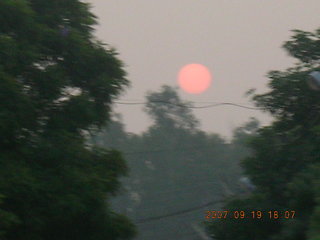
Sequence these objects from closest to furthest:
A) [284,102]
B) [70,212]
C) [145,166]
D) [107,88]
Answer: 1. [70,212]
2. [107,88]
3. [284,102]
4. [145,166]

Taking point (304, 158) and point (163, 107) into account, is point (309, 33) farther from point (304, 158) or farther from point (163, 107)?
point (163, 107)

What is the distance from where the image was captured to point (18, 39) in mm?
9266

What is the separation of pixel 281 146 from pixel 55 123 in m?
4.11

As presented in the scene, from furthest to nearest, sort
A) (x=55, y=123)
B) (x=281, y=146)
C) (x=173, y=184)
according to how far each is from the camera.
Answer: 1. (x=173, y=184)
2. (x=281, y=146)
3. (x=55, y=123)

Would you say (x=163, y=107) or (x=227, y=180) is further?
(x=163, y=107)

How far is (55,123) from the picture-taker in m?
9.60

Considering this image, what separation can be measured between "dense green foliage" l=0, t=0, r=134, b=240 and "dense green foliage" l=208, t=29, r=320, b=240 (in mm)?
2258

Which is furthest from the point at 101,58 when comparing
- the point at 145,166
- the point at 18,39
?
the point at 145,166

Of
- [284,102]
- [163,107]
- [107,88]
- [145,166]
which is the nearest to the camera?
[107,88]

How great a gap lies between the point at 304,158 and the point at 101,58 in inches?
150

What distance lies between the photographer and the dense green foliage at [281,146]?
1098 cm

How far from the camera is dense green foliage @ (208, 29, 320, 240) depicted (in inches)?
432
